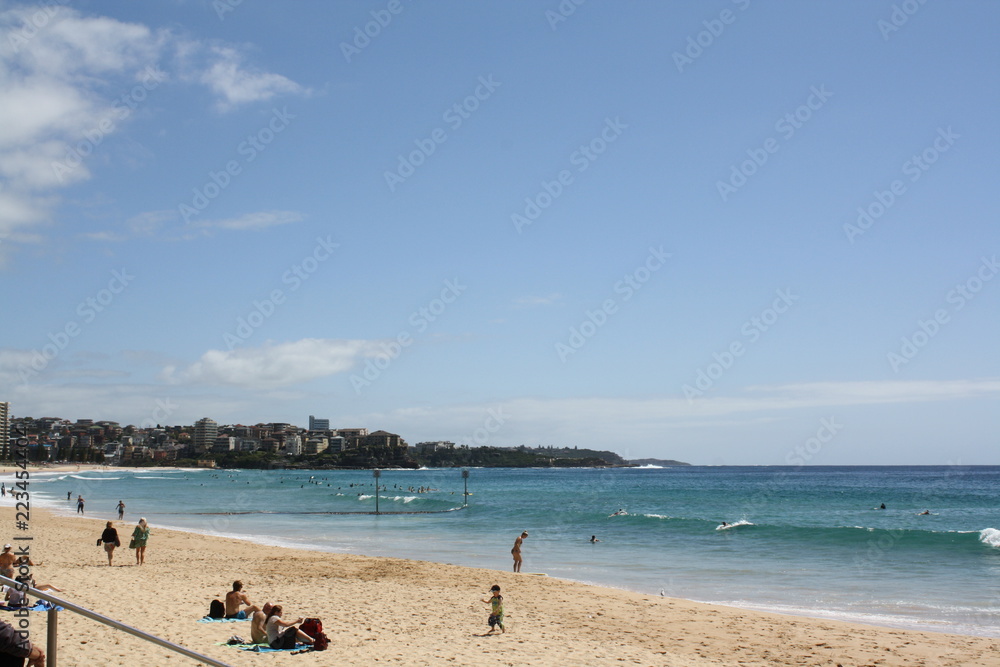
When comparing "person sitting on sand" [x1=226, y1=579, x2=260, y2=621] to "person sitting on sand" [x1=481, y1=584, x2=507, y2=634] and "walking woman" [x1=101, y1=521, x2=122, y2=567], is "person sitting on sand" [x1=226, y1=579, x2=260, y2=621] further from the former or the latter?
"walking woman" [x1=101, y1=521, x2=122, y2=567]

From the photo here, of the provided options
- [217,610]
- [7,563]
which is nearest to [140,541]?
[7,563]

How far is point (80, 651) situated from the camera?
32.6 ft

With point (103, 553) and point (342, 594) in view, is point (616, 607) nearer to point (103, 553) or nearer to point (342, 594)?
point (342, 594)

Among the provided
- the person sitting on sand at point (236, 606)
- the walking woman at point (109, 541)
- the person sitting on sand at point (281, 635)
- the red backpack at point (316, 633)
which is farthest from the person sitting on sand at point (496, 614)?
the walking woman at point (109, 541)

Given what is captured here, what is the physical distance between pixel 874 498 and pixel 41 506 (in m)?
71.8

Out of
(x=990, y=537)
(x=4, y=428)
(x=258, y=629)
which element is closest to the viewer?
(x=258, y=629)

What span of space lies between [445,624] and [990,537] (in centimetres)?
2996

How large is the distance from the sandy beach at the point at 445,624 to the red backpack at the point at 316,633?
0.29 m

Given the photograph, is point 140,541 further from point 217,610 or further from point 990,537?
point 990,537

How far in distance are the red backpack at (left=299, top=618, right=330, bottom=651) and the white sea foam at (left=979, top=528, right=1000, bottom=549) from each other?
3008 cm

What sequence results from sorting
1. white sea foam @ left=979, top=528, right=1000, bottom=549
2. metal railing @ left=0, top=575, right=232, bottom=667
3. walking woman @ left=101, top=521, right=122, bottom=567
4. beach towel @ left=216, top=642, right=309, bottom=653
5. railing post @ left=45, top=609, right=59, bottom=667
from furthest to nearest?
white sea foam @ left=979, top=528, right=1000, bottom=549
walking woman @ left=101, top=521, right=122, bottom=567
beach towel @ left=216, top=642, right=309, bottom=653
railing post @ left=45, top=609, right=59, bottom=667
metal railing @ left=0, top=575, right=232, bottom=667

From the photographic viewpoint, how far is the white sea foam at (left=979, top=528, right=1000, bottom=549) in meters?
→ 31.8

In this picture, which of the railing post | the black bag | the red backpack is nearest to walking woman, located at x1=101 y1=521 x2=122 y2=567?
the black bag

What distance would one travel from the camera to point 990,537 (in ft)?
110
